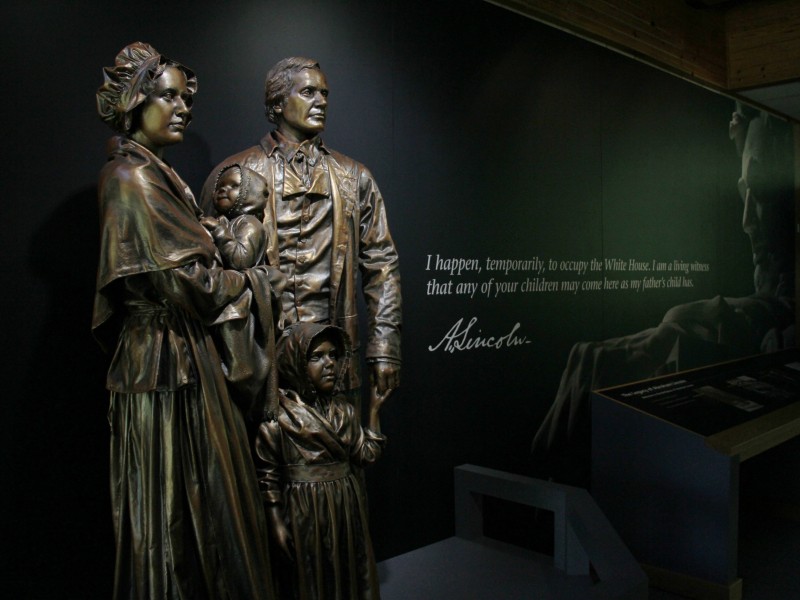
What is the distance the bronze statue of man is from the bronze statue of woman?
0.50m

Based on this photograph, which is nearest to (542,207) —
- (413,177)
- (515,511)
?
(413,177)

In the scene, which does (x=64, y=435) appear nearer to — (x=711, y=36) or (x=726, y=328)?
(x=726, y=328)

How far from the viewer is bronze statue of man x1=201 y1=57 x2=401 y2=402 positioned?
2.74m

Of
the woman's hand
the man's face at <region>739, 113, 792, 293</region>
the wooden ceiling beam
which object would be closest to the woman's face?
the woman's hand

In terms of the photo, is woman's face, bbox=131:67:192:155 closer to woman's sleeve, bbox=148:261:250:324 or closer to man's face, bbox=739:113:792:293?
woman's sleeve, bbox=148:261:250:324

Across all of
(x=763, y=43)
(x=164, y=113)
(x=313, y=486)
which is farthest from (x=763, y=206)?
(x=164, y=113)

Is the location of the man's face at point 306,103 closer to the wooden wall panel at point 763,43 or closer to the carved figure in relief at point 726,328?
the carved figure in relief at point 726,328

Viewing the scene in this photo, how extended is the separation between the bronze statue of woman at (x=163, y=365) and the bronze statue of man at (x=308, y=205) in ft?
1.65

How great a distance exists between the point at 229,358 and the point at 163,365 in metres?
0.20

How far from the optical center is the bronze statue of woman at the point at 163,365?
2.12 m

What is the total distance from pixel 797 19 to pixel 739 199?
4.59 feet

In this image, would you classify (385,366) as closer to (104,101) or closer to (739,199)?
(104,101)

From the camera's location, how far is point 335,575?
102 inches

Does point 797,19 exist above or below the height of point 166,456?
above
